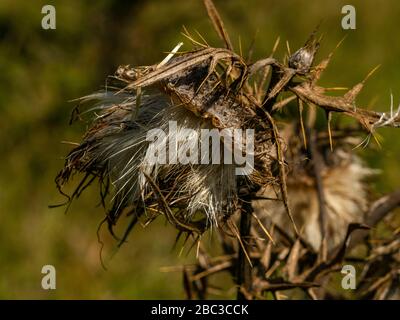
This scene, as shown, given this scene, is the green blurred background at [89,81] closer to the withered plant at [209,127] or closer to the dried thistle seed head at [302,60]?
the withered plant at [209,127]

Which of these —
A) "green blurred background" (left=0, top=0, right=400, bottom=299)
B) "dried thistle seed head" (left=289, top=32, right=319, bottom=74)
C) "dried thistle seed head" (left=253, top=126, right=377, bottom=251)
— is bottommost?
"dried thistle seed head" (left=253, top=126, right=377, bottom=251)

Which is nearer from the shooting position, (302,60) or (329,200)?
(302,60)

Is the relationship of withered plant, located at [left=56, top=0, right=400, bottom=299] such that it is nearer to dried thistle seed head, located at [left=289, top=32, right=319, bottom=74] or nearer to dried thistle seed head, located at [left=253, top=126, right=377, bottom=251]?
dried thistle seed head, located at [left=289, top=32, right=319, bottom=74]

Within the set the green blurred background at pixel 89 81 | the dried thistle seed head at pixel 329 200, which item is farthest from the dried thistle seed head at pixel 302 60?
the green blurred background at pixel 89 81

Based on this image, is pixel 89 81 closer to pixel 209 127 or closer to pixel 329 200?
pixel 329 200

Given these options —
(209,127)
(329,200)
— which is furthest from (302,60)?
(329,200)

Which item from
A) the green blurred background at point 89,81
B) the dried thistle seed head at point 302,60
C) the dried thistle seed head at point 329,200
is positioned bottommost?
the dried thistle seed head at point 329,200

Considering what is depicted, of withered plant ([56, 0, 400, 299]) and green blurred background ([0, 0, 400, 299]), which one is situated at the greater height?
green blurred background ([0, 0, 400, 299])

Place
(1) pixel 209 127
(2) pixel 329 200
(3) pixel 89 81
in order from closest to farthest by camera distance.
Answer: (1) pixel 209 127 → (2) pixel 329 200 → (3) pixel 89 81

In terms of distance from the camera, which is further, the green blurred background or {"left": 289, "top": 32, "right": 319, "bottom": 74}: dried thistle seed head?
the green blurred background

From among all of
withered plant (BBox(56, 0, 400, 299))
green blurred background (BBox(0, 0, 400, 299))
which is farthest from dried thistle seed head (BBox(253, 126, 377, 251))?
green blurred background (BBox(0, 0, 400, 299))
